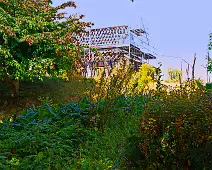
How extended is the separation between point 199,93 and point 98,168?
1.03 meters

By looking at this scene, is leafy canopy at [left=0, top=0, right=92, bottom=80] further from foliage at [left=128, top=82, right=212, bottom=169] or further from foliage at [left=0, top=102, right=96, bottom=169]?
foliage at [left=128, top=82, right=212, bottom=169]

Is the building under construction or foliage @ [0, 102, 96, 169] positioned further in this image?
the building under construction

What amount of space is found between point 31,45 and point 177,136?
5.52 m

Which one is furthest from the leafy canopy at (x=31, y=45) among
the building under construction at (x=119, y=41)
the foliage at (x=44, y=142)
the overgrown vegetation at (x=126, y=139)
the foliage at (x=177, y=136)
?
the building under construction at (x=119, y=41)

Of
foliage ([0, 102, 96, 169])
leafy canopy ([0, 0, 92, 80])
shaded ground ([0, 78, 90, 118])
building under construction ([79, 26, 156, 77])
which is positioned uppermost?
building under construction ([79, 26, 156, 77])

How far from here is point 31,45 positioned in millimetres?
6883

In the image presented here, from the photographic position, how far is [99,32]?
14.9m

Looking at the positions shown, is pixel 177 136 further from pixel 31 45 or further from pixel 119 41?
pixel 119 41

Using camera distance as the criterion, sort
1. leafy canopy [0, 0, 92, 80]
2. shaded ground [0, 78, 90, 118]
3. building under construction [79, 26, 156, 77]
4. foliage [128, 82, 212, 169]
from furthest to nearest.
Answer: building under construction [79, 26, 156, 77], shaded ground [0, 78, 90, 118], leafy canopy [0, 0, 92, 80], foliage [128, 82, 212, 169]

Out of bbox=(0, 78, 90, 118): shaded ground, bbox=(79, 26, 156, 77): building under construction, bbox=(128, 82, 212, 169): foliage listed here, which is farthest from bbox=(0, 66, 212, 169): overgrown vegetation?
bbox=(79, 26, 156, 77): building under construction

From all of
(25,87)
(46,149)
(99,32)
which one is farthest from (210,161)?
(99,32)

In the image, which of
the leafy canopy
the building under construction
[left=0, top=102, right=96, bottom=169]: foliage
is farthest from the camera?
the building under construction

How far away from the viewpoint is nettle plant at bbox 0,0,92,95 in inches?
255

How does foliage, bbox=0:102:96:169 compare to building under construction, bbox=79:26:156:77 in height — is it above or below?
below
